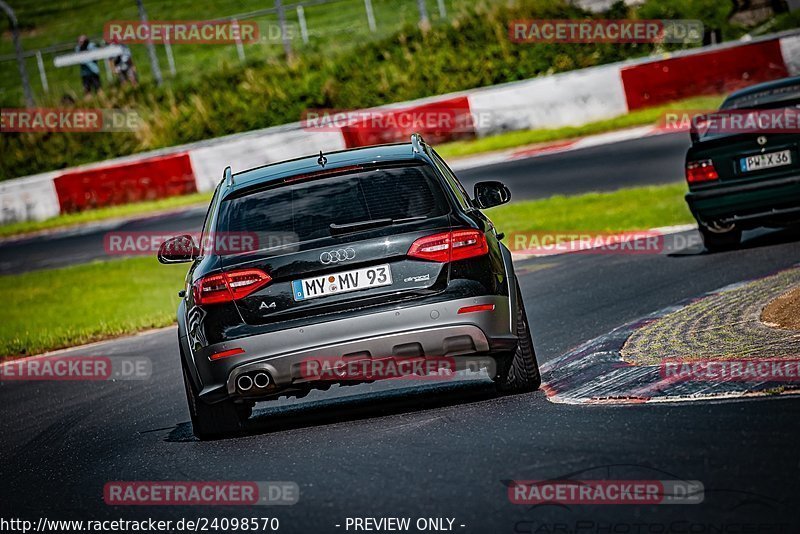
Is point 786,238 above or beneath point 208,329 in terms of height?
beneath

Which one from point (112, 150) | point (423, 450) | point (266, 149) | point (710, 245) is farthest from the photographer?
point (112, 150)

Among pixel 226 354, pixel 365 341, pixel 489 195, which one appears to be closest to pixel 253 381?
pixel 226 354

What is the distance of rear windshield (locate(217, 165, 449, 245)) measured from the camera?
7.89m

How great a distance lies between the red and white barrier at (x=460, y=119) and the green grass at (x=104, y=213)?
0.24 metres

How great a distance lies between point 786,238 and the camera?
47.2 feet

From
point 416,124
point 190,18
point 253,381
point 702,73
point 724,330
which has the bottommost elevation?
point 724,330

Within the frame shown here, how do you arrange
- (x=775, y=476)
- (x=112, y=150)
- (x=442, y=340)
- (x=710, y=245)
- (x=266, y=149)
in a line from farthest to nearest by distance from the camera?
1. (x=112, y=150)
2. (x=266, y=149)
3. (x=710, y=245)
4. (x=442, y=340)
5. (x=775, y=476)

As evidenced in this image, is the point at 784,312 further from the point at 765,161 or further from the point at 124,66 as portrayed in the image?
the point at 124,66

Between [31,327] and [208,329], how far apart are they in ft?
31.5

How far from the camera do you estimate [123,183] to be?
97.2 feet

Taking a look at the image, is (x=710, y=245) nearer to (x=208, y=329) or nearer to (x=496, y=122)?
(x=208, y=329)

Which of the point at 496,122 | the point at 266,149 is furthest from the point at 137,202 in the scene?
the point at 496,122

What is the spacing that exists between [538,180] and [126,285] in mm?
7493

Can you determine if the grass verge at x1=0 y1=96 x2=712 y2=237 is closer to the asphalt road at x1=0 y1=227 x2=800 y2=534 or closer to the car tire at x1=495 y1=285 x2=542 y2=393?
the asphalt road at x1=0 y1=227 x2=800 y2=534
